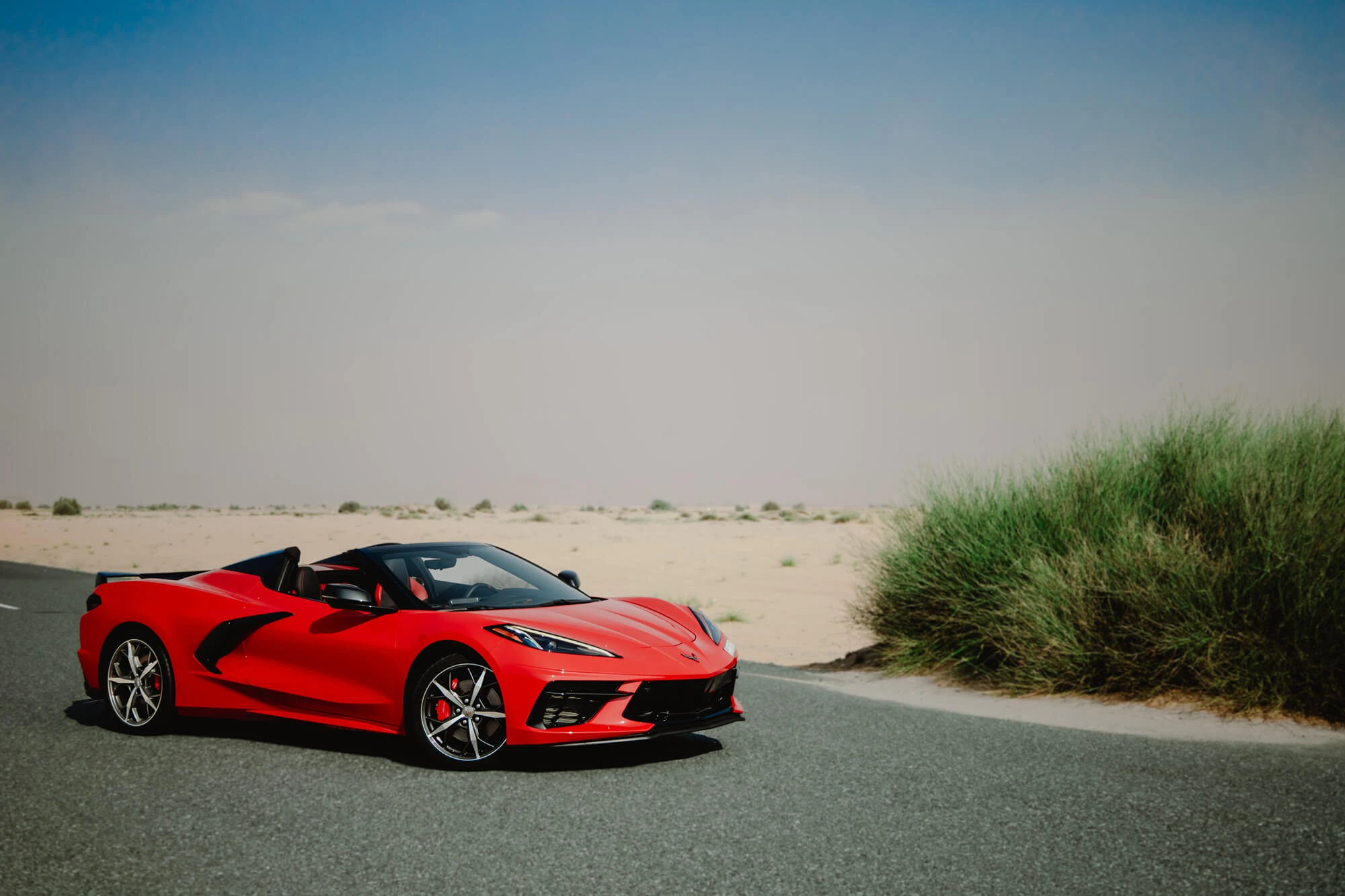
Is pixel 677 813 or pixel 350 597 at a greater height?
pixel 350 597

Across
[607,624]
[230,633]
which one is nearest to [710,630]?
[607,624]

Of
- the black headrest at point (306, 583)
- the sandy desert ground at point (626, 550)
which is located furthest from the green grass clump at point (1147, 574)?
the black headrest at point (306, 583)

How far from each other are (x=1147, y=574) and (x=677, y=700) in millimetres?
5135

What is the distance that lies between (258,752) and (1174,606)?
7226mm

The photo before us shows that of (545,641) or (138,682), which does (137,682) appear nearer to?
(138,682)

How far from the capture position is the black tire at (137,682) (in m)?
7.05

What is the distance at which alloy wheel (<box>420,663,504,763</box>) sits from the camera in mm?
6160

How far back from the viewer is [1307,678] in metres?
8.32

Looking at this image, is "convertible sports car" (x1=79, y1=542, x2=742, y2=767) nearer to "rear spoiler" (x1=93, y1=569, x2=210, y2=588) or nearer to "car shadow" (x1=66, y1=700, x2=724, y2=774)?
"rear spoiler" (x1=93, y1=569, x2=210, y2=588)

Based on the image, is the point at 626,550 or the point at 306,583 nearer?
the point at 306,583

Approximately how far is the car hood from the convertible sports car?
0.02 m

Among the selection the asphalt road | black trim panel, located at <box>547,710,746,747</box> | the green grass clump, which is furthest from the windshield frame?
the green grass clump

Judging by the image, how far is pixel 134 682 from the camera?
7.19 m

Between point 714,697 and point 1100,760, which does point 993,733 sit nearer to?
point 1100,760
